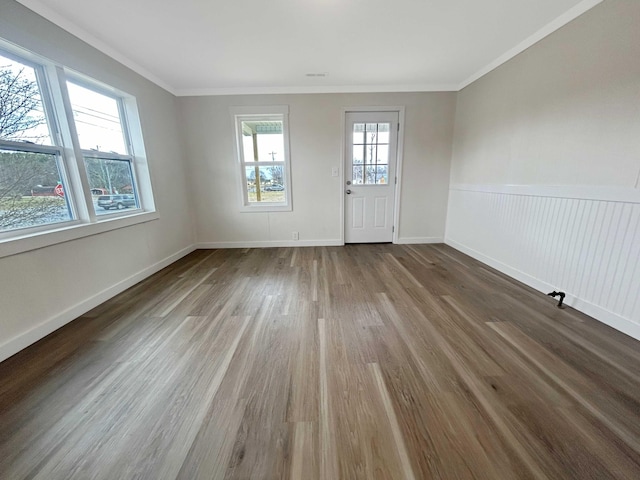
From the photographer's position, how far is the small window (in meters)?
3.83

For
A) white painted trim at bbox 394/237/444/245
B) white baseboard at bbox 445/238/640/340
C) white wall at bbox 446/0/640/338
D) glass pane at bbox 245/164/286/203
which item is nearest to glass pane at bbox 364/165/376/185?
white painted trim at bbox 394/237/444/245

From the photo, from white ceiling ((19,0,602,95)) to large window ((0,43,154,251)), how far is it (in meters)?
0.46

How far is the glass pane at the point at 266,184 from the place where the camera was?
405 centimetres

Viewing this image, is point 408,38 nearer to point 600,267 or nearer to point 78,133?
point 600,267

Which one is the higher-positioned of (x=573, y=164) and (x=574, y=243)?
(x=573, y=164)

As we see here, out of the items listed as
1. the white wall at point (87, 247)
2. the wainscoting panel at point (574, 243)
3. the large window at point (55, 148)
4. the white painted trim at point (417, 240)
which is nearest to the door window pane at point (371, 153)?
the white painted trim at point (417, 240)

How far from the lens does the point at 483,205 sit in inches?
129

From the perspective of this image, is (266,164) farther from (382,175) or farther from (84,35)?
(84,35)

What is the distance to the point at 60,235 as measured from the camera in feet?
6.52

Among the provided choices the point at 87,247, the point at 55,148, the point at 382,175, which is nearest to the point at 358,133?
the point at 382,175

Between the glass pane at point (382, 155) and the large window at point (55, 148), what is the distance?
11.1 feet

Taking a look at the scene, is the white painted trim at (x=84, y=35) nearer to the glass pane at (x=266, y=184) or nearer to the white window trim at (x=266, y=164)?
the white window trim at (x=266, y=164)

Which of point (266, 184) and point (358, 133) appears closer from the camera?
point (358, 133)

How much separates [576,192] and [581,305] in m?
0.96
